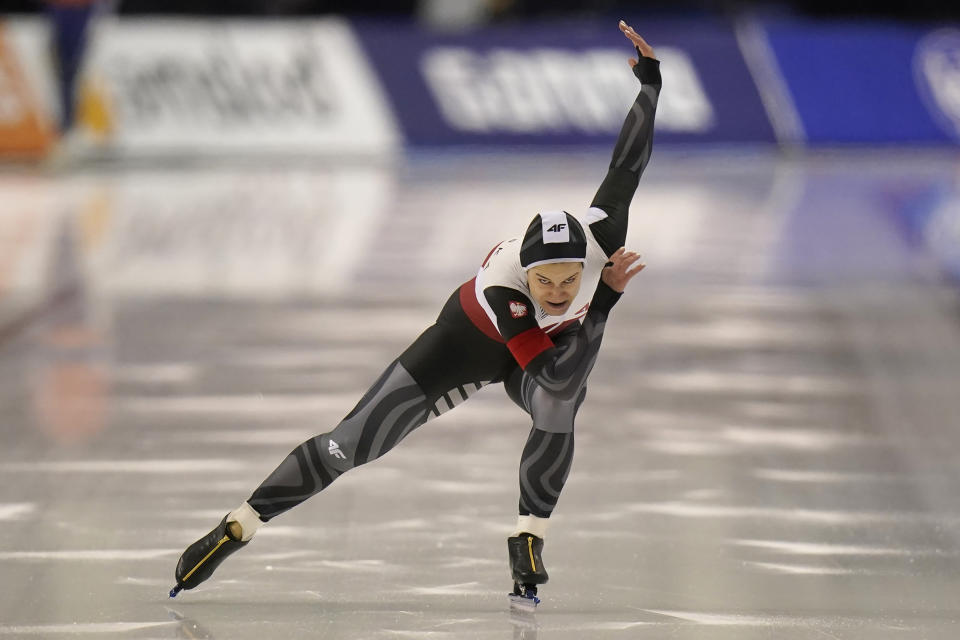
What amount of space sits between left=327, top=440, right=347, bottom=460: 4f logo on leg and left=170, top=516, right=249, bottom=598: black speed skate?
0.37 m

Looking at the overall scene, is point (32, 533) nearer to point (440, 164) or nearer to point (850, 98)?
point (440, 164)

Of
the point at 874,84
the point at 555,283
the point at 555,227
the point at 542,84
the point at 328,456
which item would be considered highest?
the point at 555,227

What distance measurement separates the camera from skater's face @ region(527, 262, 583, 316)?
4.09m

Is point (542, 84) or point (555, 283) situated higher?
point (555, 283)

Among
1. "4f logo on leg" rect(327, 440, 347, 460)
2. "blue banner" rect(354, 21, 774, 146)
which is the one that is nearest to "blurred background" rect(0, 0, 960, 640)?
"blue banner" rect(354, 21, 774, 146)

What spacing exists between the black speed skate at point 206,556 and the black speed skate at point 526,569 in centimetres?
84

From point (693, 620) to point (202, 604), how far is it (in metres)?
1.49

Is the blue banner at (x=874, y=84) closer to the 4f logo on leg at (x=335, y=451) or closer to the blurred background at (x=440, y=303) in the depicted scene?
the blurred background at (x=440, y=303)

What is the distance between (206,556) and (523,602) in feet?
3.22

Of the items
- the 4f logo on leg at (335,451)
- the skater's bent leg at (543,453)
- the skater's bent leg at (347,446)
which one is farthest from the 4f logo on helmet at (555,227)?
the 4f logo on leg at (335,451)

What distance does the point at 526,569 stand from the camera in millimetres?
4367

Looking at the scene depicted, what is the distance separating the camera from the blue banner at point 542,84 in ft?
63.1

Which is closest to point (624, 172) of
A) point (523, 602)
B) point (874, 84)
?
point (523, 602)

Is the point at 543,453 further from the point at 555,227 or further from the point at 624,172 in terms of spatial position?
the point at 624,172
